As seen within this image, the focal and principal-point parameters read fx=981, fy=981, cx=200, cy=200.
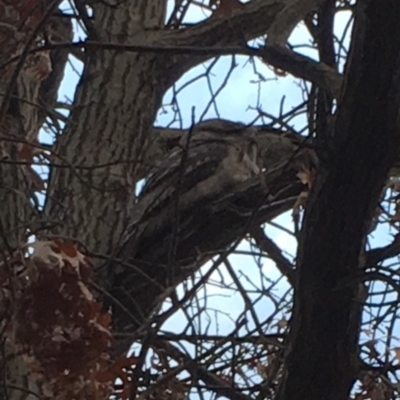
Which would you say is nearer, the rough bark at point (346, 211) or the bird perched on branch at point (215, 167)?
the rough bark at point (346, 211)

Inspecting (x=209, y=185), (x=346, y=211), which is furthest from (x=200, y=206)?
(x=346, y=211)

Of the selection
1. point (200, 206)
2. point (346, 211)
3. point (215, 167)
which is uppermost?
point (215, 167)

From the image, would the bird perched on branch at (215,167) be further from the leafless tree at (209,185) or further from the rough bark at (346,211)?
the rough bark at (346,211)

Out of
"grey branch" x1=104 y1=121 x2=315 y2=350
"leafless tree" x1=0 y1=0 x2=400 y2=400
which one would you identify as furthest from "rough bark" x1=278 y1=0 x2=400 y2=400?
"grey branch" x1=104 y1=121 x2=315 y2=350

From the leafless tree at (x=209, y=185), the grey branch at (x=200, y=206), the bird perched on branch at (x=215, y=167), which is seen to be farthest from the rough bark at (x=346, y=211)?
the bird perched on branch at (x=215, y=167)

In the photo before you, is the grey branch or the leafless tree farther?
the grey branch

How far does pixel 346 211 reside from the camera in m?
2.42

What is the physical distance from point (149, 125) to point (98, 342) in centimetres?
217

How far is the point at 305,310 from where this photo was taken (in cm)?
253

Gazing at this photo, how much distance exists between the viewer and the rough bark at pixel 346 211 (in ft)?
7.42

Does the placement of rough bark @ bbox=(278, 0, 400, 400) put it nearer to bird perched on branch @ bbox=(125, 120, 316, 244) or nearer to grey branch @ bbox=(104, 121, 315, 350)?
grey branch @ bbox=(104, 121, 315, 350)

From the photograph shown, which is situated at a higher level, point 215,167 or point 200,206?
point 215,167

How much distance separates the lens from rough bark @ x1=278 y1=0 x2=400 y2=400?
226 centimetres

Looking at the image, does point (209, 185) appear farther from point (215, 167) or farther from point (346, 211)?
point (346, 211)
